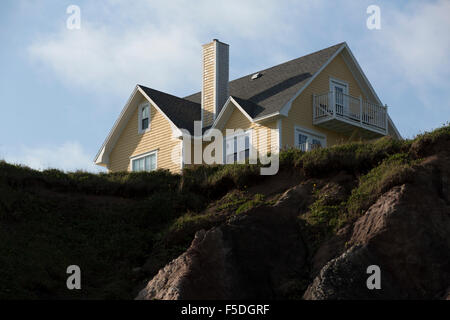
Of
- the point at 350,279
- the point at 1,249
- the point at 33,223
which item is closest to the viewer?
the point at 350,279

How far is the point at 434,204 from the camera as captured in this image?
52.6 feet

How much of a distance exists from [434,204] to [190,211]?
23.3 ft

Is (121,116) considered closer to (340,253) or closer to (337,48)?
(337,48)

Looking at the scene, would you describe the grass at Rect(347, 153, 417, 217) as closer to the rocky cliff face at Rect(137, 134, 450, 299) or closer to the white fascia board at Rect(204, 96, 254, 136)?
the rocky cliff face at Rect(137, 134, 450, 299)

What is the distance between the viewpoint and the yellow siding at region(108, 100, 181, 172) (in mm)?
29031

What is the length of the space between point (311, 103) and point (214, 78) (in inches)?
186

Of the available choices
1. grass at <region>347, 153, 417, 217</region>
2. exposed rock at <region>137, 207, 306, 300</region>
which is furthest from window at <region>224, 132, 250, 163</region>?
exposed rock at <region>137, 207, 306, 300</region>

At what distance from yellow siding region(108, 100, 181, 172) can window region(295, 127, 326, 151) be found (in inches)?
199

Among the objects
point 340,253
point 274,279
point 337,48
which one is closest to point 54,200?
point 274,279

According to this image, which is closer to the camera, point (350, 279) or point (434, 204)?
point (350, 279)

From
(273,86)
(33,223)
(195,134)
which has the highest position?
(273,86)

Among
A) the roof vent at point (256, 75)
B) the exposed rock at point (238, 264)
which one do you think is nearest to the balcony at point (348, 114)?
the roof vent at point (256, 75)
